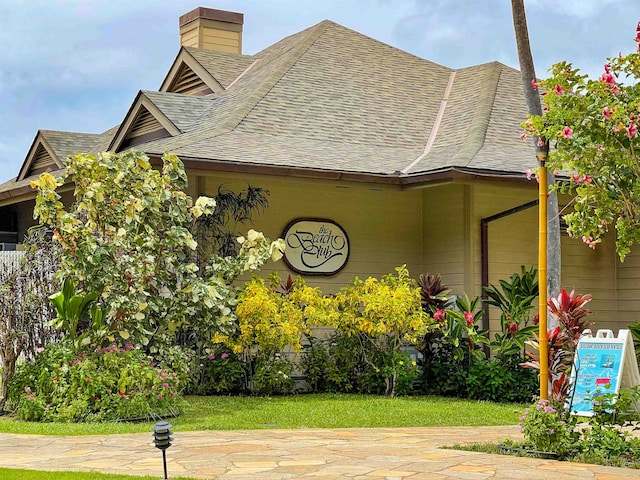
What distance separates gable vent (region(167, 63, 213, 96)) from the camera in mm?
19578

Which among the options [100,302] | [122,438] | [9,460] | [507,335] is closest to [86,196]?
[100,302]

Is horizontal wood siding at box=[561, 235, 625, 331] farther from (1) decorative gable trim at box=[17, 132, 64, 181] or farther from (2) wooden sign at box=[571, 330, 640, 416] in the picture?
(1) decorative gable trim at box=[17, 132, 64, 181]

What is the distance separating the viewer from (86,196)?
1204 cm

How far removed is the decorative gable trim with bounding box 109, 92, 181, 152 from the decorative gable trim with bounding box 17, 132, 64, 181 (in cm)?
188

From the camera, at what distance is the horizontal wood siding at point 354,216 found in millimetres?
14742

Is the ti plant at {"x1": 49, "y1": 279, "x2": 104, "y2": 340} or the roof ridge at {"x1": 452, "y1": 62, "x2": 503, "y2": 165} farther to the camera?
the roof ridge at {"x1": 452, "y1": 62, "x2": 503, "y2": 165}

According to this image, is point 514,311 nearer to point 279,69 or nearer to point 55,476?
point 279,69

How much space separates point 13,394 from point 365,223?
6186 mm

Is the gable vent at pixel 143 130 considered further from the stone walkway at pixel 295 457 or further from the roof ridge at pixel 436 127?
the stone walkway at pixel 295 457

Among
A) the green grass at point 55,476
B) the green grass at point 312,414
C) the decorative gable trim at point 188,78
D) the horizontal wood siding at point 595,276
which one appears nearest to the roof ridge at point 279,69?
the decorative gable trim at point 188,78

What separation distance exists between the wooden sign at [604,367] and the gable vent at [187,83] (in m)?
10.4

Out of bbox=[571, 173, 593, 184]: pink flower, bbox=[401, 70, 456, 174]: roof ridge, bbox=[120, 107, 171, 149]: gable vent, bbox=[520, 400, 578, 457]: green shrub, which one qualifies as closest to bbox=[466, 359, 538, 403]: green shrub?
bbox=[401, 70, 456, 174]: roof ridge

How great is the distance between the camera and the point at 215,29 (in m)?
22.1

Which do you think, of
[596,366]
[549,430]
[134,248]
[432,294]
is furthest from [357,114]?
[549,430]
